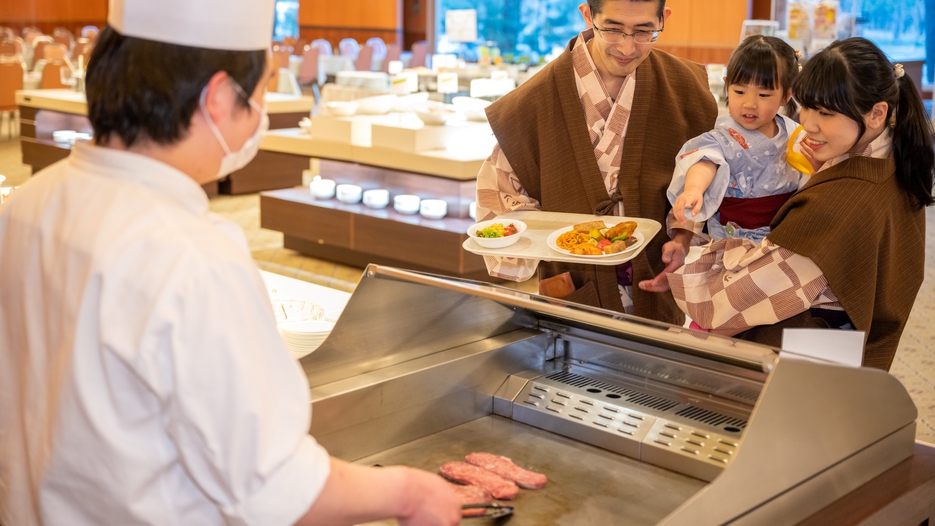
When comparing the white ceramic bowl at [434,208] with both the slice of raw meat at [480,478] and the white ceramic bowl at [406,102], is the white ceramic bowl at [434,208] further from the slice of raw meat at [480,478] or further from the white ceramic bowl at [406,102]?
the slice of raw meat at [480,478]

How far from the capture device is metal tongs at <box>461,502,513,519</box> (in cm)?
122

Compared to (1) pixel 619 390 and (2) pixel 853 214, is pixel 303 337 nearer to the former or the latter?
(1) pixel 619 390

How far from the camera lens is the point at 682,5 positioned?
1104 centimetres

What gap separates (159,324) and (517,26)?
14622 mm

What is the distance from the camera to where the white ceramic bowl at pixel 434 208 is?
475cm

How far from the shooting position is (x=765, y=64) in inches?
68.3

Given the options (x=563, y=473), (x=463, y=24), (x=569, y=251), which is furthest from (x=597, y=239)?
(x=463, y=24)

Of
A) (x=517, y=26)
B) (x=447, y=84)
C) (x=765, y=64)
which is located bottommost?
(x=447, y=84)

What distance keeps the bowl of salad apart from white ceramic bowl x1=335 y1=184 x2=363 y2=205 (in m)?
3.33

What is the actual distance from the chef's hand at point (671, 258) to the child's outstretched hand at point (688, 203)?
0.14 metres

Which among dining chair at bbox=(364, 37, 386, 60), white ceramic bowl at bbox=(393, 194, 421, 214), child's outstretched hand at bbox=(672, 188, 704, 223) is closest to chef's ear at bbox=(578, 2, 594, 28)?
child's outstretched hand at bbox=(672, 188, 704, 223)

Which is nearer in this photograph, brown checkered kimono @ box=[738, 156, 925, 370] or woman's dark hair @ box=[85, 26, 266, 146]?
woman's dark hair @ box=[85, 26, 266, 146]

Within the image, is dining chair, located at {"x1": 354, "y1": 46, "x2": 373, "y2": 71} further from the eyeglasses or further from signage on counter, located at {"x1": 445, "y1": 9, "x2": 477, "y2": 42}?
the eyeglasses

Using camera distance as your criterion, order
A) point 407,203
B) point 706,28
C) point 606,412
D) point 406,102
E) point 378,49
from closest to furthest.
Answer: point 606,412 → point 407,203 → point 406,102 → point 706,28 → point 378,49
